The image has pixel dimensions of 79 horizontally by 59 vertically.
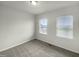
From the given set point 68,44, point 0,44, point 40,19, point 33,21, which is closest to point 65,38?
point 68,44

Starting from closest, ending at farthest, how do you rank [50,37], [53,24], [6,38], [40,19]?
[6,38] < [53,24] < [50,37] < [40,19]

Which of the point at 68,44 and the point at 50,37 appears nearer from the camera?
the point at 68,44

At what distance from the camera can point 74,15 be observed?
315 cm

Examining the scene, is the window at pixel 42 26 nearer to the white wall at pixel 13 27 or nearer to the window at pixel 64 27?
the white wall at pixel 13 27

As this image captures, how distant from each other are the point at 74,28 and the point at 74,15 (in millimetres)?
611

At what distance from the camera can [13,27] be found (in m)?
4.12

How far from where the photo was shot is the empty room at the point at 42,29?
3.11 m

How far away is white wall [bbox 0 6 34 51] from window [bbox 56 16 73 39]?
2315 mm

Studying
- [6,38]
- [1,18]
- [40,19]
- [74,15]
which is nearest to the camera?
[74,15]

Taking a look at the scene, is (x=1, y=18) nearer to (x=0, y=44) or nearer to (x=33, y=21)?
(x=0, y=44)

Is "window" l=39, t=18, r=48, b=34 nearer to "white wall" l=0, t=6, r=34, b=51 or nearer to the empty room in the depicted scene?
the empty room

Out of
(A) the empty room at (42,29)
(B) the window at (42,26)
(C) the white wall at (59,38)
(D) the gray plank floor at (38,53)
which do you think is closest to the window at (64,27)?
(A) the empty room at (42,29)

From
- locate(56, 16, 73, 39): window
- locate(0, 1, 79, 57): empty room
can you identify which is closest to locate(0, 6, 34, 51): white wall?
locate(0, 1, 79, 57): empty room

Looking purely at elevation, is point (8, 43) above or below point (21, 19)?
below
